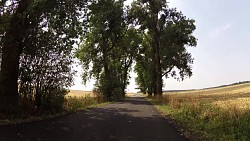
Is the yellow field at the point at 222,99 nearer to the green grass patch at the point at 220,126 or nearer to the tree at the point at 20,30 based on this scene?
the green grass patch at the point at 220,126

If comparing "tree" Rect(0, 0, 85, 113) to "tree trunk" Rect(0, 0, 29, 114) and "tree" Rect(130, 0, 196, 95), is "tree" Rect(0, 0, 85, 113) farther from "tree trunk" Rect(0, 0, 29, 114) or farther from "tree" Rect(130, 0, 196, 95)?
"tree" Rect(130, 0, 196, 95)

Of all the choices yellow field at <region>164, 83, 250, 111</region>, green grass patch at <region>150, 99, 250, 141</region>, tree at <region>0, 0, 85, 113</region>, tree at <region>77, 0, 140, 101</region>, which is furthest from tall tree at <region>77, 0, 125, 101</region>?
green grass patch at <region>150, 99, 250, 141</region>

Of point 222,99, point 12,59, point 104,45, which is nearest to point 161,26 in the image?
point 104,45

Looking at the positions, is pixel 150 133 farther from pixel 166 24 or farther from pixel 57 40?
pixel 166 24

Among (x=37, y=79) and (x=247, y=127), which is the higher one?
(x=37, y=79)

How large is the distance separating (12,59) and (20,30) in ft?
5.08

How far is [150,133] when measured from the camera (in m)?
13.0

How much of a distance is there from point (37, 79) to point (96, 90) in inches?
1038

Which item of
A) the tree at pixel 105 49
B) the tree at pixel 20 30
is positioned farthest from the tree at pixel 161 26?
the tree at pixel 20 30

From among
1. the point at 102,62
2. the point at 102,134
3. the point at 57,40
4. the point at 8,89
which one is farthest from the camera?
the point at 102,62

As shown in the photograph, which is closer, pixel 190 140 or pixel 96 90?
pixel 190 140

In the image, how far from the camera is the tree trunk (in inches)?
673

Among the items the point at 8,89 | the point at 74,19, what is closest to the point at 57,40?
the point at 74,19

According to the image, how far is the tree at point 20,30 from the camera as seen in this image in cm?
1705
